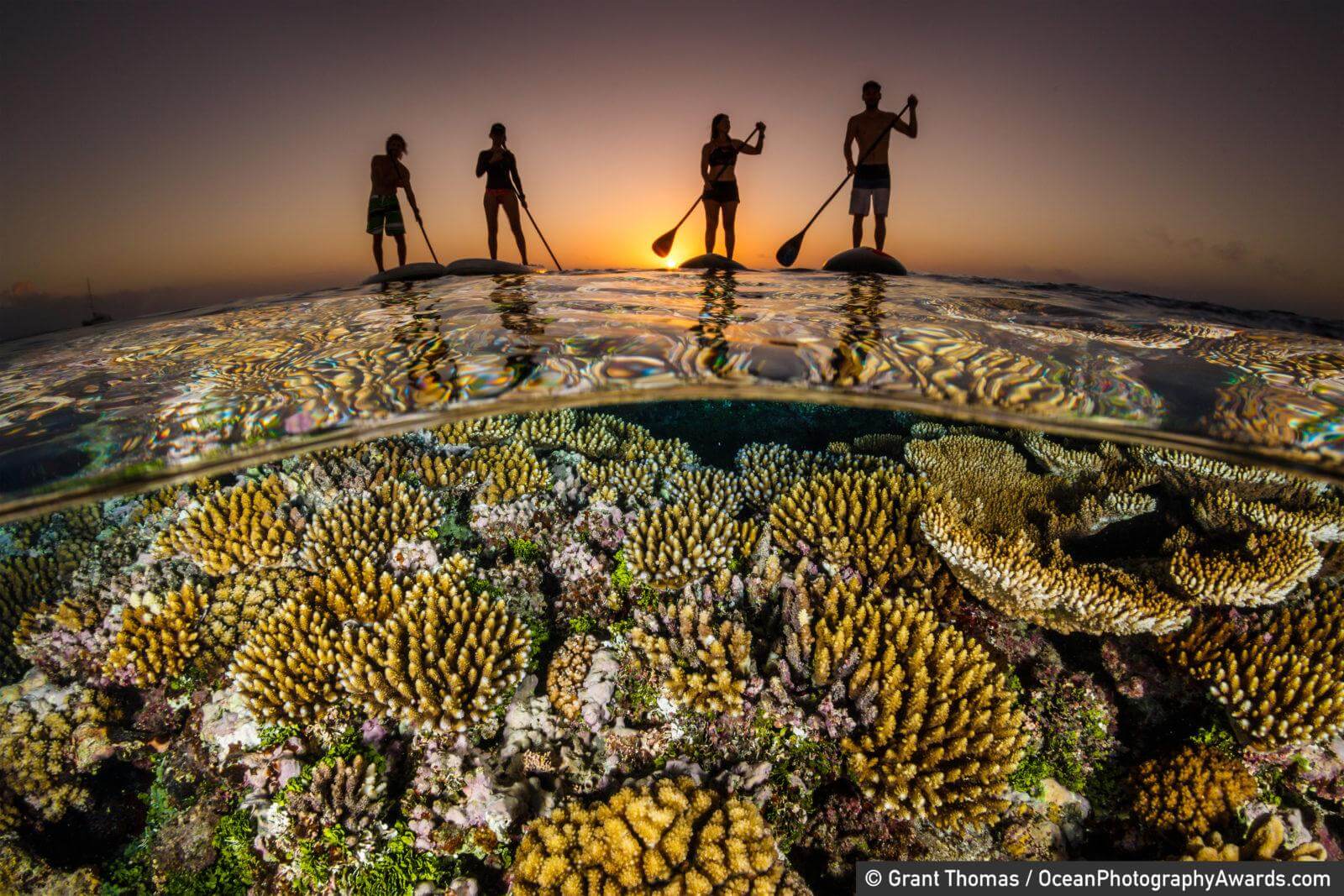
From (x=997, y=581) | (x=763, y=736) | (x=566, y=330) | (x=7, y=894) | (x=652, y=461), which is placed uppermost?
(x=566, y=330)

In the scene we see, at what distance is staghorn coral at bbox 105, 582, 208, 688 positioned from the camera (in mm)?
4504

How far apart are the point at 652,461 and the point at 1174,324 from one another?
7.39 meters

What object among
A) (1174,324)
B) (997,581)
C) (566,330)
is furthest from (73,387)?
(1174,324)

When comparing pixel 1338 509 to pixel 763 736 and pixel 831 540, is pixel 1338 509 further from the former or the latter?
pixel 763 736

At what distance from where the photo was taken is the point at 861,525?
5043mm

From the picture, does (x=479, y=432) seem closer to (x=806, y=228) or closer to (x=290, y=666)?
(x=290, y=666)

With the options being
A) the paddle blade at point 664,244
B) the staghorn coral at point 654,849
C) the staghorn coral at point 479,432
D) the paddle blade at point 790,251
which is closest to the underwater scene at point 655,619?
the staghorn coral at point 654,849

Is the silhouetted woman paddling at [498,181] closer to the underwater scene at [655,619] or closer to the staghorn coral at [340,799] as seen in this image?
the underwater scene at [655,619]

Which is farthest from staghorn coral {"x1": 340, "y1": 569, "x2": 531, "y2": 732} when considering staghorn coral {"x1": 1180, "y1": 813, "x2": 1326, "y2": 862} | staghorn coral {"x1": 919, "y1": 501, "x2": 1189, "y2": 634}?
staghorn coral {"x1": 1180, "y1": 813, "x2": 1326, "y2": 862}

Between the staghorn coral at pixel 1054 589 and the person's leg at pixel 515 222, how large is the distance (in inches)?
386

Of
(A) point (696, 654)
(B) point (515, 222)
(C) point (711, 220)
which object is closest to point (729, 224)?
(C) point (711, 220)

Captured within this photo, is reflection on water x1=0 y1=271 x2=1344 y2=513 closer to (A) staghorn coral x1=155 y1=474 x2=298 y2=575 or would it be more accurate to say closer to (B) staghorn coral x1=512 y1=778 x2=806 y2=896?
(A) staghorn coral x1=155 y1=474 x2=298 y2=575

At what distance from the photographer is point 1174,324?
625 cm

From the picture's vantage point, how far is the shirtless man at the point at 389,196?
8867 millimetres
